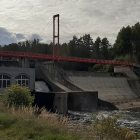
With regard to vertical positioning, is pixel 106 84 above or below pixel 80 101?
above

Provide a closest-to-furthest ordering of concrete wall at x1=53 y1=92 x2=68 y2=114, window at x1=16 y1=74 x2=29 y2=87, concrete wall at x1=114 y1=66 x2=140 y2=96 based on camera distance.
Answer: concrete wall at x1=53 y1=92 x2=68 y2=114 < window at x1=16 y1=74 x2=29 y2=87 < concrete wall at x1=114 y1=66 x2=140 y2=96

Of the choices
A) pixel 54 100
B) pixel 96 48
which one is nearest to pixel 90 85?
pixel 54 100

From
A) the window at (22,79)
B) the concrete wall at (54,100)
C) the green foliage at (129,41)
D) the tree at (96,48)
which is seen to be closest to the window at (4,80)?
the window at (22,79)

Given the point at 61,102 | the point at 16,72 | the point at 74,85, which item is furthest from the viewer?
the point at 74,85

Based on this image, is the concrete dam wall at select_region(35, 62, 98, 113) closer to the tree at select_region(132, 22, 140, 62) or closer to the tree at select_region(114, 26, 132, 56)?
the tree at select_region(114, 26, 132, 56)

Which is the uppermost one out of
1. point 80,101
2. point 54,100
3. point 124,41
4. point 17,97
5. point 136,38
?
point 136,38

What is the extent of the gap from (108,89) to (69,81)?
1017 centimetres

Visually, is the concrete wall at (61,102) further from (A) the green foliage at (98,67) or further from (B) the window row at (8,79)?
(A) the green foliage at (98,67)

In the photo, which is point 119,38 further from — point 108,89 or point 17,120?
point 17,120

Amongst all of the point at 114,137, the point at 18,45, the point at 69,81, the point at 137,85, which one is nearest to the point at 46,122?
the point at 114,137

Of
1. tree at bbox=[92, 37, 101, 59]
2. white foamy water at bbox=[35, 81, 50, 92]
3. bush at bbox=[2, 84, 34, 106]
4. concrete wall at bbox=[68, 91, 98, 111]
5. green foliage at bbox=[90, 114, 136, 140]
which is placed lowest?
concrete wall at bbox=[68, 91, 98, 111]

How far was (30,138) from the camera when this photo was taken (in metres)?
9.45

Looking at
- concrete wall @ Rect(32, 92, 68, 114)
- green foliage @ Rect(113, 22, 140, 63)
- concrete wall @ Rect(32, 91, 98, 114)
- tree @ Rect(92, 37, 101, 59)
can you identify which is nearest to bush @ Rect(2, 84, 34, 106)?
concrete wall @ Rect(32, 92, 68, 114)

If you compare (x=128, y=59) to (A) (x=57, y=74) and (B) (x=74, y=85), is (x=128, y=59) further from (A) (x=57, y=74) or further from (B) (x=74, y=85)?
(B) (x=74, y=85)
